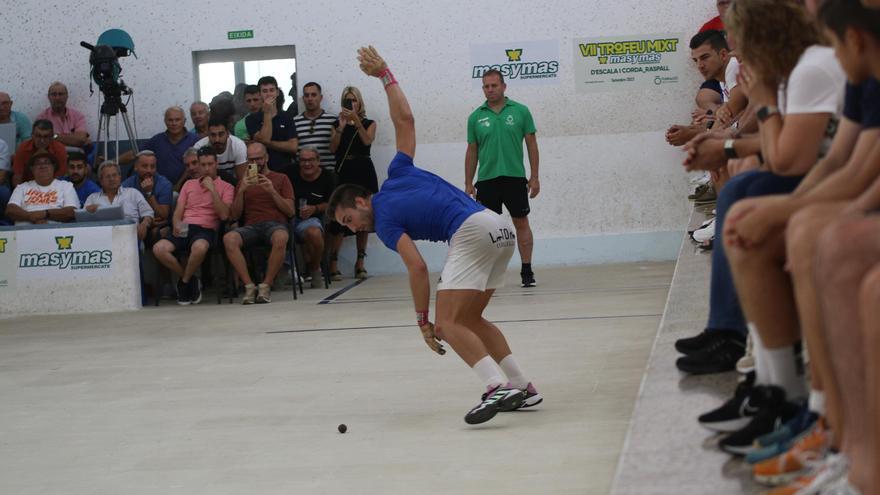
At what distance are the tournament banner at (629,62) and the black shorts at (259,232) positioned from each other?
352cm

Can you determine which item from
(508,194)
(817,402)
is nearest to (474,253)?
(817,402)

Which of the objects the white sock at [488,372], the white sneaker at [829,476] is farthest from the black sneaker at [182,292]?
the white sneaker at [829,476]

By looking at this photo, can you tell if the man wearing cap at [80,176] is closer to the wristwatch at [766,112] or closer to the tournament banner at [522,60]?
the tournament banner at [522,60]

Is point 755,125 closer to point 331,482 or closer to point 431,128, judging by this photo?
point 331,482

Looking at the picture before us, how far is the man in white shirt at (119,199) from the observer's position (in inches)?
440

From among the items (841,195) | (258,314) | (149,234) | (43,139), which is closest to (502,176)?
(258,314)

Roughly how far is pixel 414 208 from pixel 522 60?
289 inches

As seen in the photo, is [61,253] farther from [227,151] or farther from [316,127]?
[316,127]

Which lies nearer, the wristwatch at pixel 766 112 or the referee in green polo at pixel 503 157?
the wristwatch at pixel 766 112

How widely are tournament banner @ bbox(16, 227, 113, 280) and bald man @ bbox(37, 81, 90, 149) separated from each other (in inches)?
63.2

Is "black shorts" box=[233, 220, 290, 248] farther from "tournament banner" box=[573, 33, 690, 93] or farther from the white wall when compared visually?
"tournament banner" box=[573, 33, 690, 93]

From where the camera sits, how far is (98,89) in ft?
41.8

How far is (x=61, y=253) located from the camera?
433 inches

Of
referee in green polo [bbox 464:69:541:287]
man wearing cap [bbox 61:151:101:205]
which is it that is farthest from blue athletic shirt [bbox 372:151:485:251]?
man wearing cap [bbox 61:151:101:205]
